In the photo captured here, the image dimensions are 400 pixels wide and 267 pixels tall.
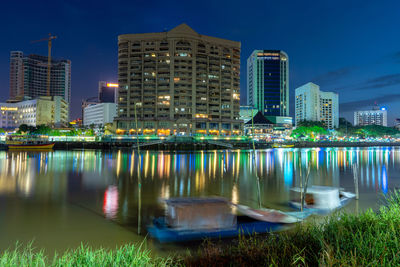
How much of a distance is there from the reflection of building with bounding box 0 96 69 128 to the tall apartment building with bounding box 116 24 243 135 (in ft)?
234

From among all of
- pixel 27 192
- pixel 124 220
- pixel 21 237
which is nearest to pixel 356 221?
pixel 124 220

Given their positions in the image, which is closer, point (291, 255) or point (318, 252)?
point (318, 252)

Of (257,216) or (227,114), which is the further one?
(227,114)

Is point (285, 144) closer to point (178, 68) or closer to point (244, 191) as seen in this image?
point (178, 68)

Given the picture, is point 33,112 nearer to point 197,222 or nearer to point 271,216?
point 197,222

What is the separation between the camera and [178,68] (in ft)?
433

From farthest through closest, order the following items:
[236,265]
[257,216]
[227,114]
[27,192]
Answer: [227,114] → [27,192] → [257,216] → [236,265]

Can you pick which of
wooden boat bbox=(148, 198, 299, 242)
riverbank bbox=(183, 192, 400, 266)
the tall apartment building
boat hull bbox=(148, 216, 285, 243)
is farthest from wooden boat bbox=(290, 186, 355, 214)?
the tall apartment building

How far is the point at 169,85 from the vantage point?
132 m

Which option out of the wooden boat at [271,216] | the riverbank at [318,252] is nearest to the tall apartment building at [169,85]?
the wooden boat at [271,216]

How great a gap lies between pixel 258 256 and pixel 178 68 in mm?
130414

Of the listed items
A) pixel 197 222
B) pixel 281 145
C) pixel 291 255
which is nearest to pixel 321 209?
pixel 197 222

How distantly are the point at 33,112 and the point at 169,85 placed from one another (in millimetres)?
98105

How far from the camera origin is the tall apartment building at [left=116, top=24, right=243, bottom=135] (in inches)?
5128
